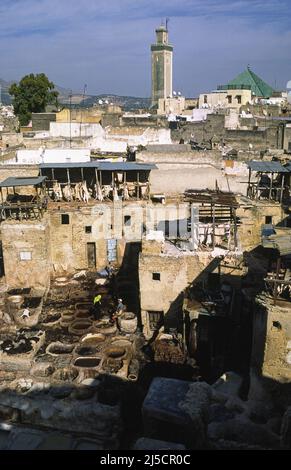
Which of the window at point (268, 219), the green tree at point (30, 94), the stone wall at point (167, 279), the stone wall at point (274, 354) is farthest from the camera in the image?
the green tree at point (30, 94)

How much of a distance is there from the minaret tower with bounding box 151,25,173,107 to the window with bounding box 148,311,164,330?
61.3 metres

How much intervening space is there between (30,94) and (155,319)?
124ft

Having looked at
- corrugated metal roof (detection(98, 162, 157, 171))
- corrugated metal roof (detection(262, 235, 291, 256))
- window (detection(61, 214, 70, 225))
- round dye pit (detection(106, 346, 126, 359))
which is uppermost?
corrugated metal roof (detection(98, 162, 157, 171))

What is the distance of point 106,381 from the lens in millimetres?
16109

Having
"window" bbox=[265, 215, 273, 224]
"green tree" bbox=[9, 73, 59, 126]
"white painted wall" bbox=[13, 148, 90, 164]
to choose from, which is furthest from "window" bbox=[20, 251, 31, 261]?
"green tree" bbox=[9, 73, 59, 126]

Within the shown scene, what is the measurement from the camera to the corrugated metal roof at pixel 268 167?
2381 cm

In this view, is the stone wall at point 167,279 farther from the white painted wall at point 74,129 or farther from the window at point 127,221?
the white painted wall at point 74,129

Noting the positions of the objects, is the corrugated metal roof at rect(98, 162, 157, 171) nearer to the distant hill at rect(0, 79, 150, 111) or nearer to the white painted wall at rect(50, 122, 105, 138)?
the white painted wall at rect(50, 122, 105, 138)

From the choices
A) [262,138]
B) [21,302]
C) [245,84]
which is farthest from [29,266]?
[245,84]

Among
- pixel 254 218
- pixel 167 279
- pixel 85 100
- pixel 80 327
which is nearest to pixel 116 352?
pixel 80 327

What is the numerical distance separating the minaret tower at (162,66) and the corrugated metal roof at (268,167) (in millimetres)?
53768

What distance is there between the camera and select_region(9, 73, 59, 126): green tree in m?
49.3

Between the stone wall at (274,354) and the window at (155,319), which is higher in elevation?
the stone wall at (274,354)

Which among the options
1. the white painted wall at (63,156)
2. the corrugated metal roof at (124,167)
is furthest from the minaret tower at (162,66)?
the corrugated metal roof at (124,167)
